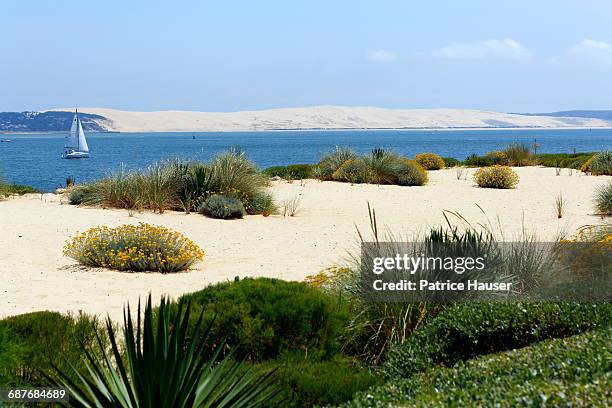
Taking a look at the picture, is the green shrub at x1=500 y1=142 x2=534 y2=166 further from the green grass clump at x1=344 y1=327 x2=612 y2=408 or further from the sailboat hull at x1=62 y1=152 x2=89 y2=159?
the sailboat hull at x1=62 y1=152 x2=89 y2=159

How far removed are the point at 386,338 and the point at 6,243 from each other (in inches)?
347

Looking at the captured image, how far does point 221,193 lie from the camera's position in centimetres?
1736

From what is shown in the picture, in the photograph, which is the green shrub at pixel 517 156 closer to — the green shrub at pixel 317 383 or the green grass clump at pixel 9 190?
the green grass clump at pixel 9 190

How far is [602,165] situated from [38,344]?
79.1ft

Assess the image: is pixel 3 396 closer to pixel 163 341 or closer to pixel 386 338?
pixel 163 341

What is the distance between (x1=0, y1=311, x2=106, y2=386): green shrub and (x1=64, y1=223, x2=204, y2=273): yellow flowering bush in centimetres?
424

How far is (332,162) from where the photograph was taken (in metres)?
26.0

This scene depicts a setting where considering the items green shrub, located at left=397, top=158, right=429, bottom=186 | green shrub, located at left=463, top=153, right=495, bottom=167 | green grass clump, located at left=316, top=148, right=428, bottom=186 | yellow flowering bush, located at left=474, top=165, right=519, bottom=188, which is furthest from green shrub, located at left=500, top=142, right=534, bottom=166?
green shrub, located at left=397, top=158, right=429, bottom=186

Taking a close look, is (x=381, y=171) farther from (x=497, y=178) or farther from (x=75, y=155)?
(x=75, y=155)

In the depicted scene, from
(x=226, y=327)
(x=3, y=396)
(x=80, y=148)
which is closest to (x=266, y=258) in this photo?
(x=226, y=327)

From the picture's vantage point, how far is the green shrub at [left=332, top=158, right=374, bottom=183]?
23.5 metres

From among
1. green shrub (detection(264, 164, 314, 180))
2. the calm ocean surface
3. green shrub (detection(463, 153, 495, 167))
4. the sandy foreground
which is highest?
green shrub (detection(463, 153, 495, 167))

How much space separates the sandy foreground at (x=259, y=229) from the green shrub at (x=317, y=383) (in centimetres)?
171

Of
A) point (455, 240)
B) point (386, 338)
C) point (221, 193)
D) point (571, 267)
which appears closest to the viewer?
point (386, 338)
